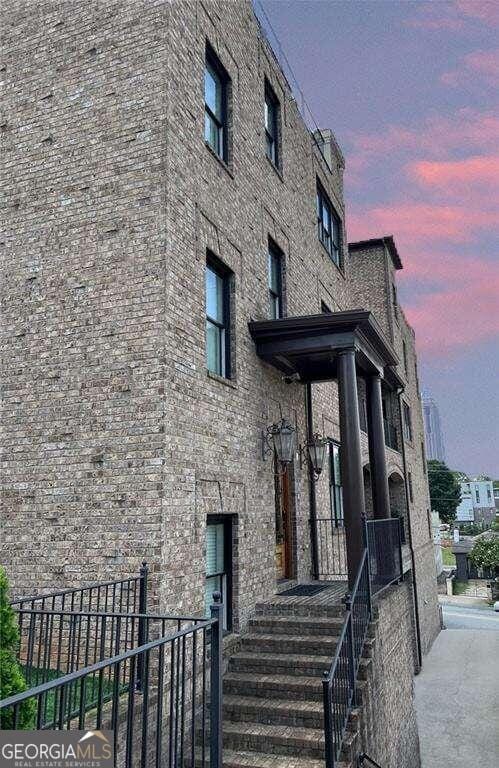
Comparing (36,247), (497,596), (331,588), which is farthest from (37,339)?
(497,596)

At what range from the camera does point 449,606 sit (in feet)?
117

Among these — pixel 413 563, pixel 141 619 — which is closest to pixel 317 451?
pixel 141 619

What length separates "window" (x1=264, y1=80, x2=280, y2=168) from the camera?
461 inches

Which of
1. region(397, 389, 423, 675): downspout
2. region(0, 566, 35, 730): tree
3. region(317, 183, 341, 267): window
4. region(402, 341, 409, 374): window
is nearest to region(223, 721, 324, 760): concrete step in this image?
region(0, 566, 35, 730): tree

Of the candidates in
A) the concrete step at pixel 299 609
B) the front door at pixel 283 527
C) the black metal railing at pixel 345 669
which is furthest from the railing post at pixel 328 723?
the front door at pixel 283 527

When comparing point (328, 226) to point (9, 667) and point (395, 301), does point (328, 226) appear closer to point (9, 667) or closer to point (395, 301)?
point (395, 301)

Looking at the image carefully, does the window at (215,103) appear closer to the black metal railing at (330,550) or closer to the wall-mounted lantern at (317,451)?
the wall-mounted lantern at (317,451)

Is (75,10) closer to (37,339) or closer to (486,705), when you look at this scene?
(37,339)

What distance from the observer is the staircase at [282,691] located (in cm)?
593

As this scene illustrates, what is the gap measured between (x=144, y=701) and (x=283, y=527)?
7.12m

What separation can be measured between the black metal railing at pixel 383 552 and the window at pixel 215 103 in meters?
6.03

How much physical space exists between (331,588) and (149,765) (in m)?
5.09

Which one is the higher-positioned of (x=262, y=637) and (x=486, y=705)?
(x=262, y=637)

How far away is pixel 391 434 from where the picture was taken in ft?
70.2
